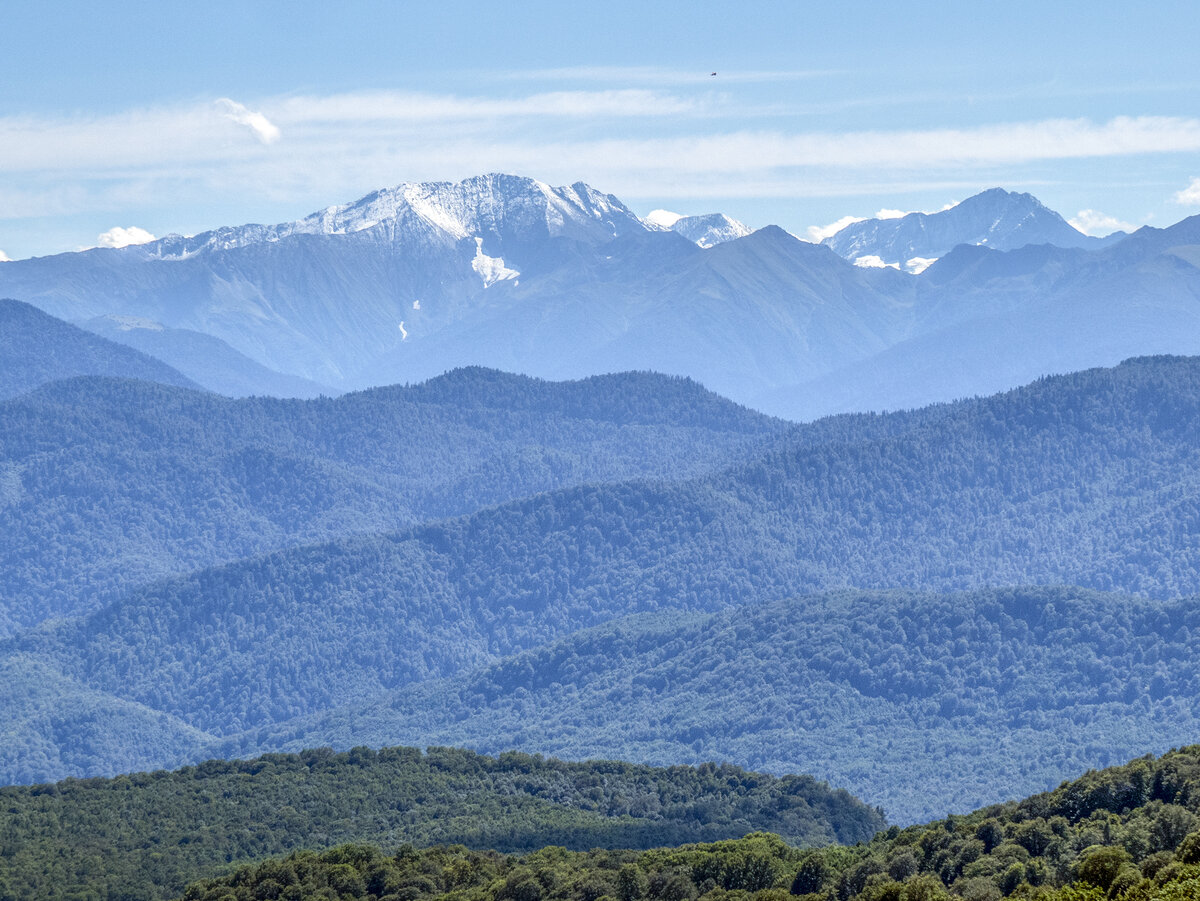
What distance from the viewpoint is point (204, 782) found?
584 feet

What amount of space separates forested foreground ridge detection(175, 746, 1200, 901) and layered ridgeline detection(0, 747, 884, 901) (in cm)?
2627

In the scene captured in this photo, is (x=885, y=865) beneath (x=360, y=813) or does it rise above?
above

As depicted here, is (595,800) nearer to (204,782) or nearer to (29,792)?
(204,782)

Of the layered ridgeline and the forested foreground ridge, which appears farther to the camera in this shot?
the layered ridgeline

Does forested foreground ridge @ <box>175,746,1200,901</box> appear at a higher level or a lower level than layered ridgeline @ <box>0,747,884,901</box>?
higher

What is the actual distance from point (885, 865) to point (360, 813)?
272 feet

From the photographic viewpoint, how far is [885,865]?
100000mm

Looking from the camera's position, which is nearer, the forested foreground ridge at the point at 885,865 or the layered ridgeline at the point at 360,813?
the forested foreground ridge at the point at 885,865

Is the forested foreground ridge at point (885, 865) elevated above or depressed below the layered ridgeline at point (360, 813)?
above

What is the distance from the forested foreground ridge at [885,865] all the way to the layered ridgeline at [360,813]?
26267mm

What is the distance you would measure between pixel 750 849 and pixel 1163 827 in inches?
1224

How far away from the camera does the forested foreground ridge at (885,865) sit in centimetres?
8206

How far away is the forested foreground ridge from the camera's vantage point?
3231 inches

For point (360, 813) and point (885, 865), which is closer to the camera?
point (885, 865)
